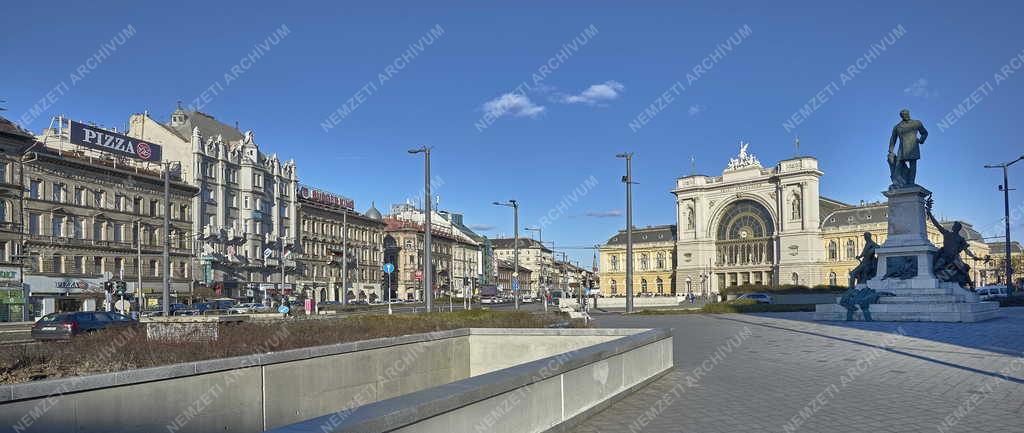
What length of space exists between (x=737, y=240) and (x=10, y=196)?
105 metres

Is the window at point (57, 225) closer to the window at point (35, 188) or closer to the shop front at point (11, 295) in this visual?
the window at point (35, 188)

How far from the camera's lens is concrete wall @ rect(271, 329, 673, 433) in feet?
17.6

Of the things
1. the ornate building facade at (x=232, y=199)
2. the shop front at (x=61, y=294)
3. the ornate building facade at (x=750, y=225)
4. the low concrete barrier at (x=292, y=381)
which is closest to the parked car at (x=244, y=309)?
the shop front at (x=61, y=294)

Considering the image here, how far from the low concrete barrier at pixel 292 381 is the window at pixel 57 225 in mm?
47234

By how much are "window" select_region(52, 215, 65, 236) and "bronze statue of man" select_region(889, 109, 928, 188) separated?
51.9m

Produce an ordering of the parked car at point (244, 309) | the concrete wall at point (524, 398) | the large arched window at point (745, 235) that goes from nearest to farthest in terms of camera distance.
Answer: the concrete wall at point (524, 398)
the parked car at point (244, 309)
the large arched window at point (745, 235)

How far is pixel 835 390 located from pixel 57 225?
187ft

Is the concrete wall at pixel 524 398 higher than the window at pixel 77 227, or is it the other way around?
the window at pixel 77 227

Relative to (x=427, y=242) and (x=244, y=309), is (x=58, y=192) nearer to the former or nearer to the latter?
(x=244, y=309)

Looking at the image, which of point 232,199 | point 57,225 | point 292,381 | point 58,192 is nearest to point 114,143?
point 58,192

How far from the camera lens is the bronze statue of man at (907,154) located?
106ft

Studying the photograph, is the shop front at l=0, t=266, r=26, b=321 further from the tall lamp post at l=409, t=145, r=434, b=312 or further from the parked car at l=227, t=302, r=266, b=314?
the tall lamp post at l=409, t=145, r=434, b=312

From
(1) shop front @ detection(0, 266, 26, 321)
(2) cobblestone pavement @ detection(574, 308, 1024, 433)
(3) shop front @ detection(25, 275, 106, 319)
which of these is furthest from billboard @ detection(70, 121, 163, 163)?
(2) cobblestone pavement @ detection(574, 308, 1024, 433)

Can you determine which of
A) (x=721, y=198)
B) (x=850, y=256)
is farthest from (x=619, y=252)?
(x=850, y=256)
